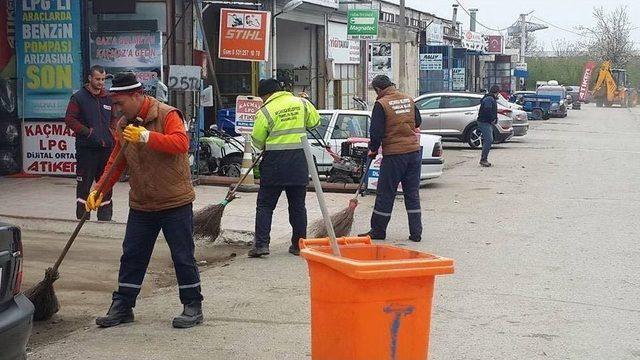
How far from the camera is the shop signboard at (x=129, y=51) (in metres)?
15.4

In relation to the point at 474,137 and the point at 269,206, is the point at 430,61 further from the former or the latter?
the point at 269,206

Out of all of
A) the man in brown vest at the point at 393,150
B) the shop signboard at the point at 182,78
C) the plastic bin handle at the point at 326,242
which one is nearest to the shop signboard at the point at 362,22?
the shop signboard at the point at 182,78

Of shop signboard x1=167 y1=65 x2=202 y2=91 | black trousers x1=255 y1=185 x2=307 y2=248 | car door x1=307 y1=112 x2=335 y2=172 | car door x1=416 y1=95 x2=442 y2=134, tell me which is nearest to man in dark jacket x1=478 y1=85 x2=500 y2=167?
car door x1=307 y1=112 x2=335 y2=172

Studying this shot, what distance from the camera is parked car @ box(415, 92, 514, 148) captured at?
2598cm

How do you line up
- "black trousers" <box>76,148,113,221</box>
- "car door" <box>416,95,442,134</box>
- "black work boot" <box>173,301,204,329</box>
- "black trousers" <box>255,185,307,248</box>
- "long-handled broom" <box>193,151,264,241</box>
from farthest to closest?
"car door" <box>416,95,442,134</box>, "black trousers" <box>76,148,113,221</box>, "long-handled broom" <box>193,151,264,241</box>, "black trousers" <box>255,185,307,248</box>, "black work boot" <box>173,301,204,329</box>

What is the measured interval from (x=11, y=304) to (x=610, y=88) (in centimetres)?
6632

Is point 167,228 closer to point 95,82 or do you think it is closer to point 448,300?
point 448,300

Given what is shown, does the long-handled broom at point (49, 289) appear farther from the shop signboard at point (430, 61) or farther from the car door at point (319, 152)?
the shop signboard at point (430, 61)

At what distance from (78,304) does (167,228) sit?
135 centimetres

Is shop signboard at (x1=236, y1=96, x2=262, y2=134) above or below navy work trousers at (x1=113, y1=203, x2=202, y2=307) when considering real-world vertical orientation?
above

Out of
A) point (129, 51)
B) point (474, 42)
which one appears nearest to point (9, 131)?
point (129, 51)

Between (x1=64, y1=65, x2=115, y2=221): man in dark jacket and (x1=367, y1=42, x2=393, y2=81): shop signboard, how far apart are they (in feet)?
74.0

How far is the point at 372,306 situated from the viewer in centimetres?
454

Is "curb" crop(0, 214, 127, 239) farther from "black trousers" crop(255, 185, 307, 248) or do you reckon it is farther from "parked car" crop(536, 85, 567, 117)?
"parked car" crop(536, 85, 567, 117)
